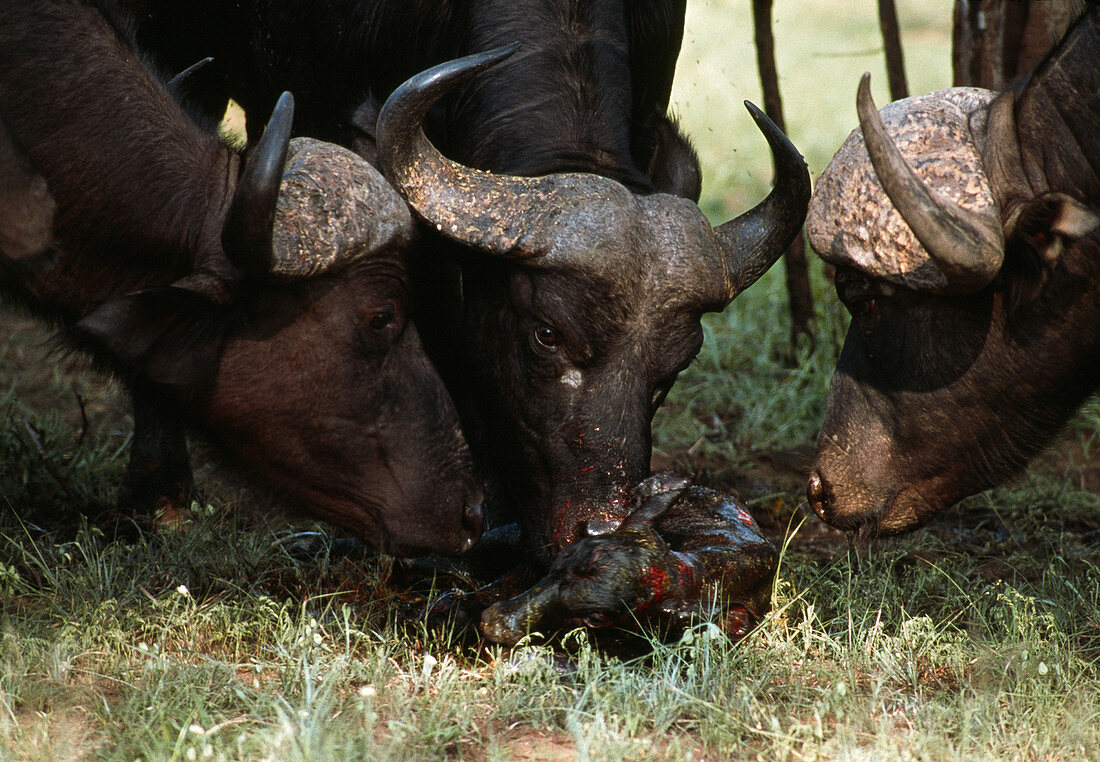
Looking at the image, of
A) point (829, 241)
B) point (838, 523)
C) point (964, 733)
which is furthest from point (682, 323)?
point (964, 733)

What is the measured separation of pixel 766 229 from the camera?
165 inches

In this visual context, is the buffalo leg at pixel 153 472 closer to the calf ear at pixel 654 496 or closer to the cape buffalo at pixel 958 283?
the calf ear at pixel 654 496

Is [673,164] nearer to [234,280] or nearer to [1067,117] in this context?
[1067,117]

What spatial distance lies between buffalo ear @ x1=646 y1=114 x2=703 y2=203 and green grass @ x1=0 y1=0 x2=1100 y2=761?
150 cm

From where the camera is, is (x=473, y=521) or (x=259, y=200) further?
(x=473, y=521)

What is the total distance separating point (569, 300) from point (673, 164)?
3.21 ft

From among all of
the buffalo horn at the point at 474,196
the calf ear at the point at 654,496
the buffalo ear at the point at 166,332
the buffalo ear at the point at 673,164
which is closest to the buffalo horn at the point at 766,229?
the buffalo ear at the point at 673,164

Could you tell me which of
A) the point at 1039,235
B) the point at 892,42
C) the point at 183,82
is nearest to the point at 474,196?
the point at 183,82

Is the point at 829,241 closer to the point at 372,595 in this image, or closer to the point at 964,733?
the point at 964,733

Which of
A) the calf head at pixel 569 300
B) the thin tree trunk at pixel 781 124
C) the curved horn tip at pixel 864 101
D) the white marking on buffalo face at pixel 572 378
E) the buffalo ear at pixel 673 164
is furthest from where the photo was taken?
the thin tree trunk at pixel 781 124

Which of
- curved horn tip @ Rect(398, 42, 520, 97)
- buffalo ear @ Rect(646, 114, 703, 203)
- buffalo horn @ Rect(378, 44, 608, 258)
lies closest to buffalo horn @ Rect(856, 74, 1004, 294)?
buffalo horn @ Rect(378, 44, 608, 258)

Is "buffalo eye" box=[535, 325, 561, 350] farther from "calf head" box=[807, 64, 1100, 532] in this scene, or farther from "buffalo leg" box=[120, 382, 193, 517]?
"buffalo leg" box=[120, 382, 193, 517]

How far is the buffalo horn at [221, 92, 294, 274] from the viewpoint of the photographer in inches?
125

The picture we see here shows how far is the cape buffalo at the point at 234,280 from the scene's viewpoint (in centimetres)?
335
